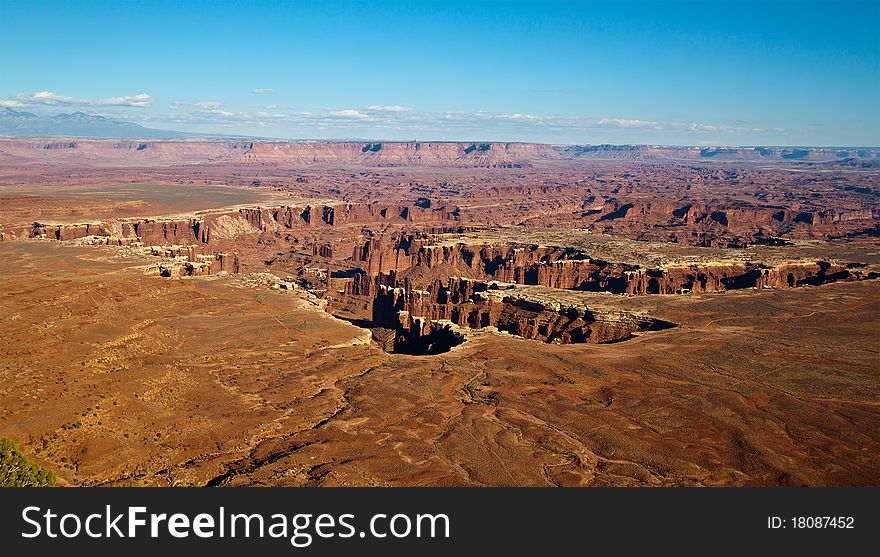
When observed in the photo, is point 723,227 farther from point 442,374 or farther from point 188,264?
point 442,374

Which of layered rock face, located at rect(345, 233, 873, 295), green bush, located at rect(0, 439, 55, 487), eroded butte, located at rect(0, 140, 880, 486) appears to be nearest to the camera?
green bush, located at rect(0, 439, 55, 487)

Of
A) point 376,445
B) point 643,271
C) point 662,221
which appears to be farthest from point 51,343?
point 662,221

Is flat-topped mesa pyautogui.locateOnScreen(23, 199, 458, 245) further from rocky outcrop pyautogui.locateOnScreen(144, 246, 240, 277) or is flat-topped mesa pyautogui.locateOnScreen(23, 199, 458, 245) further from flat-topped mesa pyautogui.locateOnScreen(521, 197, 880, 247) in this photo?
flat-topped mesa pyautogui.locateOnScreen(521, 197, 880, 247)

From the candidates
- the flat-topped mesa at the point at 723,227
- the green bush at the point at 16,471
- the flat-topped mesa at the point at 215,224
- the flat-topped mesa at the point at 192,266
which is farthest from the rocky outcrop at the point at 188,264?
the flat-topped mesa at the point at 723,227

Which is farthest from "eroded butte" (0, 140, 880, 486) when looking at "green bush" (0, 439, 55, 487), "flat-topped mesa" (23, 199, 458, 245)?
"flat-topped mesa" (23, 199, 458, 245)

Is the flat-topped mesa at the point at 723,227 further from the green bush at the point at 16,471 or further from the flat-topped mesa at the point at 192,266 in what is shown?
the green bush at the point at 16,471

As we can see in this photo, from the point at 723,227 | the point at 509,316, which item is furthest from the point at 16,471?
the point at 723,227
